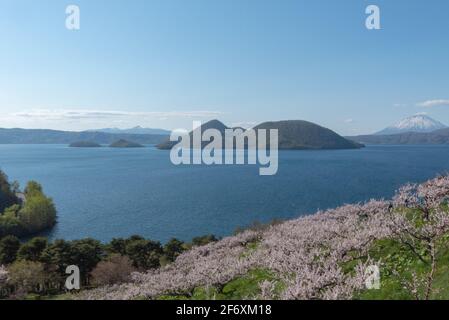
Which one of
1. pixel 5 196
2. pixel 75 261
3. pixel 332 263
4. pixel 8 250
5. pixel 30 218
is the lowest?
pixel 30 218

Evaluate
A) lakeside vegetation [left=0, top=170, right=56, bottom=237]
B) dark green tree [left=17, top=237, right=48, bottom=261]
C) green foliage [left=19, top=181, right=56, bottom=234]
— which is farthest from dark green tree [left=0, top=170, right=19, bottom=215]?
dark green tree [left=17, top=237, right=48, bottom=261]

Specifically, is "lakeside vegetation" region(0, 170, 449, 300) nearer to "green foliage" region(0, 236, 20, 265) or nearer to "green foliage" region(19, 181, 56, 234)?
"green foliage" region(0, 236, 20, 265)

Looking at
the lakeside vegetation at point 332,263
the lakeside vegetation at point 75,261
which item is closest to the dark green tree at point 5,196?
the lakeside vegetation at point 75,261

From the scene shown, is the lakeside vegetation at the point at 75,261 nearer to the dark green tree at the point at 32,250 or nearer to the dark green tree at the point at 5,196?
the dark green tree at the point at 32,250

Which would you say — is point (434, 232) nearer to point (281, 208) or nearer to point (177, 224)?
point (177, 224)

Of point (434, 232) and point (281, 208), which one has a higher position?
point (434, 232)

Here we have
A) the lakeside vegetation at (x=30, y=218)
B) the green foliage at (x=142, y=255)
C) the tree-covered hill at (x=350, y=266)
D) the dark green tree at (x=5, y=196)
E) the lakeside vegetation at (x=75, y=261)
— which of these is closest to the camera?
the tree-covered hill at (x=350, y=266)

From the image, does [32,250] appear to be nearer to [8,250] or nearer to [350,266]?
[8,250]

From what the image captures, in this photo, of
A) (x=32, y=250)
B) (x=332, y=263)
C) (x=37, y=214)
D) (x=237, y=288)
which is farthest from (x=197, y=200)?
(x=332, y=263)

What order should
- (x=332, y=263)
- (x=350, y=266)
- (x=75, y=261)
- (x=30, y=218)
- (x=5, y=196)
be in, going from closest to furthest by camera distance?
1. (x=332, y=263)
2. (x=350, y=266)
3. (x=75, y=261)
4. (x=30, y=218)
5. (x=5, y=196)
